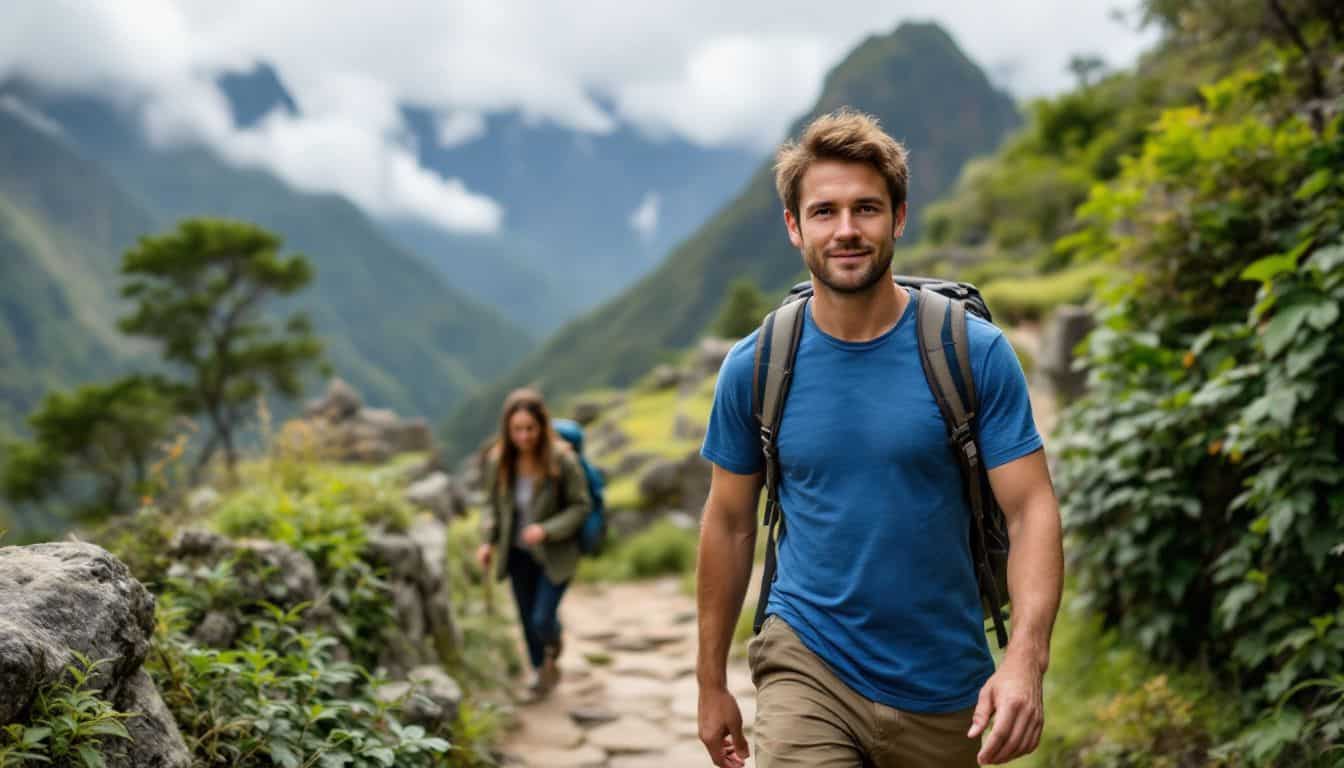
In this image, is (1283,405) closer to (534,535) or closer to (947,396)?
(947,396)

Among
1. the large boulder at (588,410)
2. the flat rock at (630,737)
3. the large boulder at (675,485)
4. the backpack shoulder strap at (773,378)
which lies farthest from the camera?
the large boulder at (588,410)

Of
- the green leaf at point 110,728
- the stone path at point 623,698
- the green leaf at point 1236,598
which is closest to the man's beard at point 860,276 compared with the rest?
the green leaf at point 110,728

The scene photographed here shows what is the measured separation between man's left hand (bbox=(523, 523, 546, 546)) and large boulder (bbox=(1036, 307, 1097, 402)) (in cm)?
596

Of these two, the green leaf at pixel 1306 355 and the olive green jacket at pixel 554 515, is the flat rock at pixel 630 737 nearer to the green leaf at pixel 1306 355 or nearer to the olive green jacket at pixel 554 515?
the olive green jacket at pixel 554 515

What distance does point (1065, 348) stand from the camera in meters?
9.88

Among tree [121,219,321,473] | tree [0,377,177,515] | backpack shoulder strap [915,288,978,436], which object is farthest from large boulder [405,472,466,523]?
tree [0,377,177,515]

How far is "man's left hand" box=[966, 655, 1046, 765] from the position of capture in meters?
1.84

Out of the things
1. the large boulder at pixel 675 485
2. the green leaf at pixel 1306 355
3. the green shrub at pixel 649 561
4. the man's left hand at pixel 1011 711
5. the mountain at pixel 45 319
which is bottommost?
the man's left hand at pixel 1011 711

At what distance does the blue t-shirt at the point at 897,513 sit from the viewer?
7.08 feet

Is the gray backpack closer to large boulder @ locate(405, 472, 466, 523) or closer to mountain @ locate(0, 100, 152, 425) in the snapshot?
large boulder @ locate(405, 472, 466, 523)

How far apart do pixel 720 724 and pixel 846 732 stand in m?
0.38

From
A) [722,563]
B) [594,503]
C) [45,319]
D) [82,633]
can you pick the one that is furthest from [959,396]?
[45,319]

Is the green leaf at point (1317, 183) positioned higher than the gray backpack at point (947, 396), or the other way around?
the green leaf at point (1317, 183)

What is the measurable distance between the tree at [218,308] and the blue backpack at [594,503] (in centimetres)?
3020
